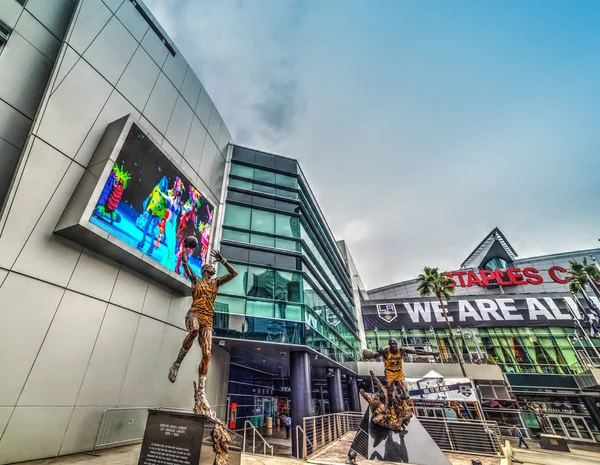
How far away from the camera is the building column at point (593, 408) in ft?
73.3

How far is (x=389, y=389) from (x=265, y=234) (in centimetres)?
1347

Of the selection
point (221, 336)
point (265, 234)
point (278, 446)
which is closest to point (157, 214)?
point (221, 336)

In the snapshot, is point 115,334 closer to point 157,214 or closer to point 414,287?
point 157,214

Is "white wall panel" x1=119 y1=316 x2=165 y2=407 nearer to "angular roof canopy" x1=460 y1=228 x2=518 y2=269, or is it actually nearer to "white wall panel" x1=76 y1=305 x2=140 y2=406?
"white wall panel" x1=76 y1=305 x2=140 y2=406

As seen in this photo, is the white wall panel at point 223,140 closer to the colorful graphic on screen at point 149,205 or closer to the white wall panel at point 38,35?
the colorful graphic on screen at point 149,205

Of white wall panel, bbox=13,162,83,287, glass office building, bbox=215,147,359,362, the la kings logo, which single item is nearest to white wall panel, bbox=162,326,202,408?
glass office building, bbox=215,147,359,362

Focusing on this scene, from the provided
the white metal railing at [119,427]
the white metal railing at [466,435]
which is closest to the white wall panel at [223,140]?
the white metal railing at [119,427]

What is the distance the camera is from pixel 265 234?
20.2 metres

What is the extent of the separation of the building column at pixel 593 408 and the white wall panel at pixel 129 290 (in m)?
36.2

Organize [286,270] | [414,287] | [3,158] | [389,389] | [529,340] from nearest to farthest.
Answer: [3,158] → [389,389] → [286,270] → [529,340] → [414,287]

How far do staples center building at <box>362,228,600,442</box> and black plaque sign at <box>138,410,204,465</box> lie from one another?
26.2 m

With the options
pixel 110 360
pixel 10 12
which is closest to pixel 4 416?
pixel 110 360

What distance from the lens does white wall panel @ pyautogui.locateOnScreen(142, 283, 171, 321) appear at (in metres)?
11.7

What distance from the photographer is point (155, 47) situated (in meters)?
14.0
